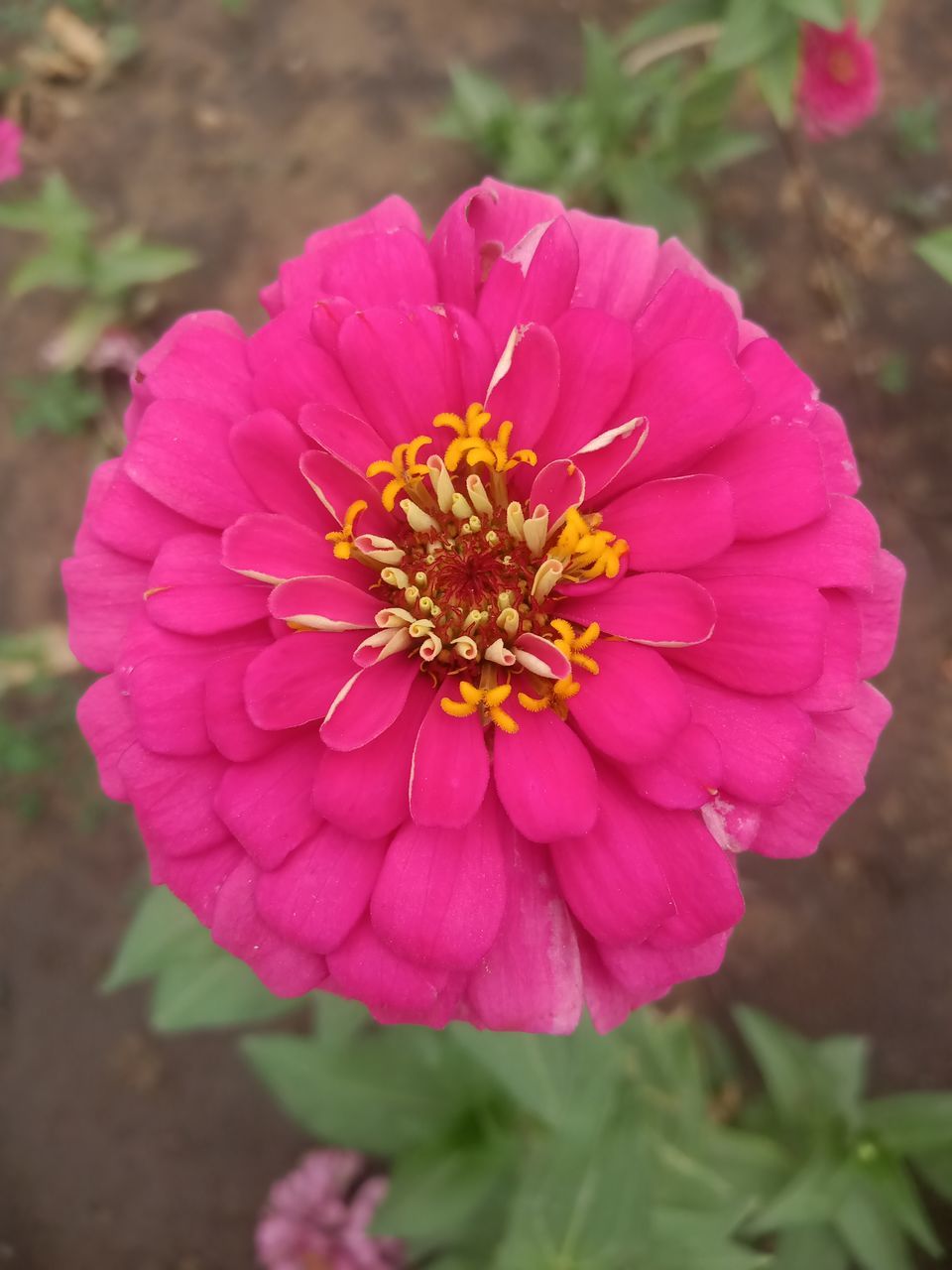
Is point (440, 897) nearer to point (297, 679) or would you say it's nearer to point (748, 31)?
point (297, 679)

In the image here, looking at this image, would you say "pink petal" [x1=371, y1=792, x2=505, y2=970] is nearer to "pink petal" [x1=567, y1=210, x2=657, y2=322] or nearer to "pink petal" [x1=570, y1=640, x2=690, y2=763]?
"pink petal" [x1=570, y1=640, x2=690, y2=763]

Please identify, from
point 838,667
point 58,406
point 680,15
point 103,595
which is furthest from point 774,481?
point 58,406

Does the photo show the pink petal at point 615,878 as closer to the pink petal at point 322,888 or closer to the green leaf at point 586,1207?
the pink petal at point 322,888

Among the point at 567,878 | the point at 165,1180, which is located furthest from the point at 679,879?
the point at 165,1180

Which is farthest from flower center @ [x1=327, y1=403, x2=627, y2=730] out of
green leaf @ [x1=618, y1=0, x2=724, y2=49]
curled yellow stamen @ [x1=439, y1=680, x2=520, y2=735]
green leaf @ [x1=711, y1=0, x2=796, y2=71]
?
green leaf @ [x1=618, y1=0, x2=724, y2=49]

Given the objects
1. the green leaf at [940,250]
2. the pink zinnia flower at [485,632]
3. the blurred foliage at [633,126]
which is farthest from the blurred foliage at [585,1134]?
the blurred foliage at [633,126]
